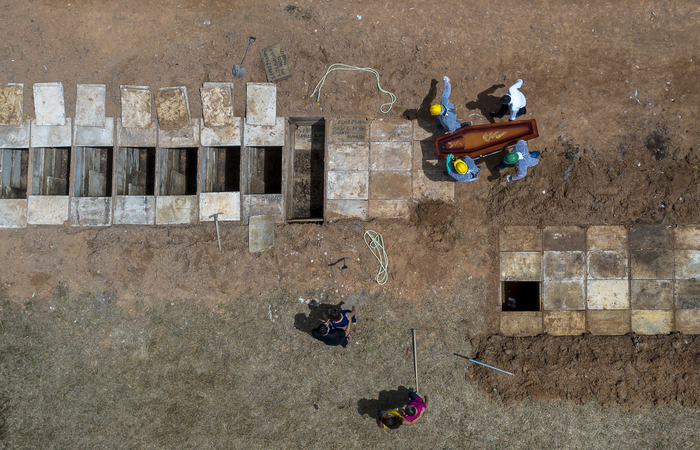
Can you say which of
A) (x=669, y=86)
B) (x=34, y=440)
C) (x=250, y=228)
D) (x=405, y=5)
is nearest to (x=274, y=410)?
(x=250, y=228)

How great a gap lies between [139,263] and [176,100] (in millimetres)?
2995

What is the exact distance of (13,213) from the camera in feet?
21.3

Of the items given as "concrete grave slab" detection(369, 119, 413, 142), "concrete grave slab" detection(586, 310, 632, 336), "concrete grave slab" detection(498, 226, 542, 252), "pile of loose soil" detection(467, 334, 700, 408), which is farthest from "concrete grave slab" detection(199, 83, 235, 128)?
"concrete grave slab" detection(586, 310, 632, 336)

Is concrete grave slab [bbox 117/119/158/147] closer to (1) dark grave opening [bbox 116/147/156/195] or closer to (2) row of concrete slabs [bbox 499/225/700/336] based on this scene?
(1) dark grave opening [bbox 116/147/156/195]

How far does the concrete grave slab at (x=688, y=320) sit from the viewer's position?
20.5 feet

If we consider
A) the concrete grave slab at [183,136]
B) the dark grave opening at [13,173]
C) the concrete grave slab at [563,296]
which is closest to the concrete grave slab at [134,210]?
the concrete grave slab at [183,136]

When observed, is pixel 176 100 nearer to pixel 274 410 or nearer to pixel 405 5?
pixel 405 5

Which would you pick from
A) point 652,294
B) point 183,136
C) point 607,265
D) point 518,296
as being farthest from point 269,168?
point 652,294

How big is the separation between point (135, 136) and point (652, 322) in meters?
9.82

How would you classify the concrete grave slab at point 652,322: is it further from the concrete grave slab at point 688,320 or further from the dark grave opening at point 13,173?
the dark grave opening at point 13,173

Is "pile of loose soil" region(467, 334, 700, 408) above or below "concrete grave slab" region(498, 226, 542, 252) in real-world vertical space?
below

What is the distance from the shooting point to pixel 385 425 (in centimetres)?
583

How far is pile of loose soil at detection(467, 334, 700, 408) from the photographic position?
20.1ft

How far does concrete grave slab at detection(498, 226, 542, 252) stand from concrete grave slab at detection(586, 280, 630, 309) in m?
1.18
